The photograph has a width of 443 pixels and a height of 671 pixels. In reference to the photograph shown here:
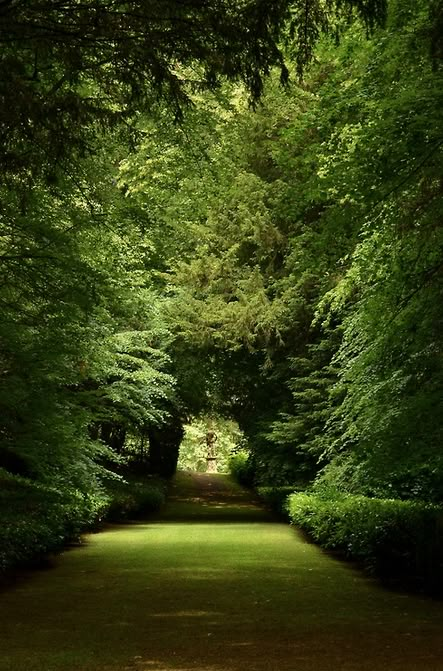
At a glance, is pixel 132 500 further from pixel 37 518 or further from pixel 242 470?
pixel 242 470

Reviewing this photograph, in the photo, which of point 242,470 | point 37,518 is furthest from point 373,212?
point 242,470

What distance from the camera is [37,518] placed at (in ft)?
42.7

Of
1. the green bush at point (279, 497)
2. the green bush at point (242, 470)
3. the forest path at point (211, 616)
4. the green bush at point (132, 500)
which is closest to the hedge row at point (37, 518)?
the forest path at point (211, 616)

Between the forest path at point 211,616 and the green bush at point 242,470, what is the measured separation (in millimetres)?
27972

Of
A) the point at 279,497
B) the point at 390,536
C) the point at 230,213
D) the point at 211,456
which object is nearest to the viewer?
the point at 390,536

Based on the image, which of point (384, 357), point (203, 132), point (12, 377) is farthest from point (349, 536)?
point (203, 132)

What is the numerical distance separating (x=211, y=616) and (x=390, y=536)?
4.14 meters

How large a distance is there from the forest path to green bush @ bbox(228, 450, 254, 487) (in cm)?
2797

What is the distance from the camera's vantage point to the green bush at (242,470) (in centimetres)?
4355

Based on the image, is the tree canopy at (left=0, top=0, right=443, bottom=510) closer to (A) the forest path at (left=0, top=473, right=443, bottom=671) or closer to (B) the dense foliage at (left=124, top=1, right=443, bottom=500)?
(B) the dense foliage at (left=124, top=1, right=443, bottom=500)

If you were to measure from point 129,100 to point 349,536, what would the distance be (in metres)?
9.56

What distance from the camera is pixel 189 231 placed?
24609 mm

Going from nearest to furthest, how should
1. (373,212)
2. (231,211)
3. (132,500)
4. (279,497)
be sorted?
(373,212), (231,211), (132,500), (279,497)

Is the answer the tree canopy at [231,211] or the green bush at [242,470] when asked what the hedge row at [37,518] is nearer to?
the tree canopy at [231,211]
